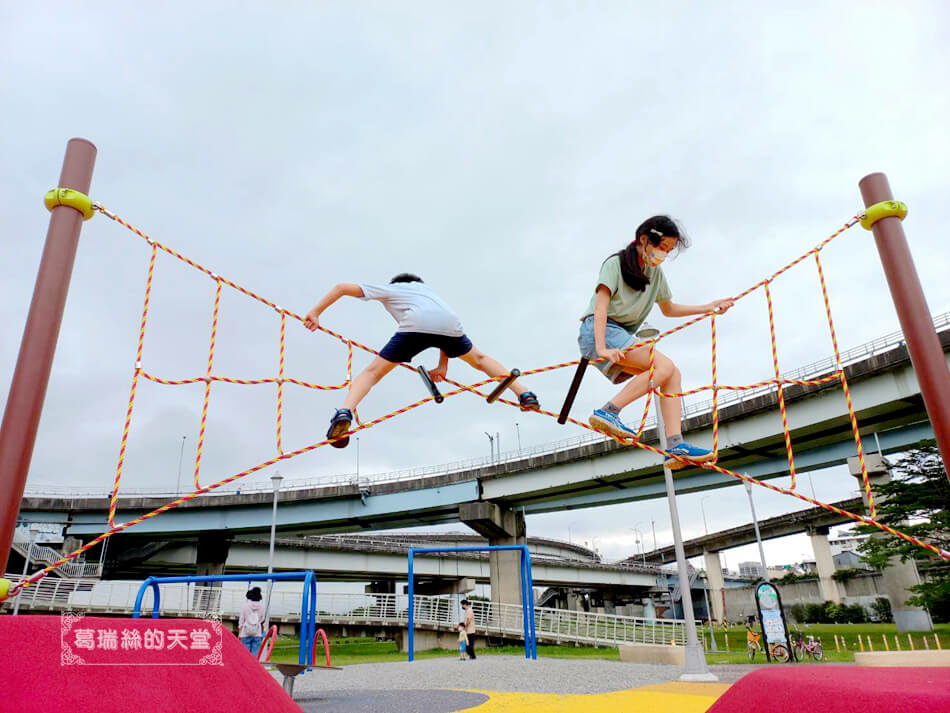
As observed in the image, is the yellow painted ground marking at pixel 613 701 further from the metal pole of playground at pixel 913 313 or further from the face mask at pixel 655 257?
the face mask at pixel 655 257

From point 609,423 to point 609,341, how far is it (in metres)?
0.65

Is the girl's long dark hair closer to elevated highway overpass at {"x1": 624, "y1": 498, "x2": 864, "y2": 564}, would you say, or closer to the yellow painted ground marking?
the yellow painted ground marking

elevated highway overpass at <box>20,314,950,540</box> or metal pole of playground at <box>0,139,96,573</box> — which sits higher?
elevated highway overpass at <box>20,314,950,540</box>

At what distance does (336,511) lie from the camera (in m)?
36.2

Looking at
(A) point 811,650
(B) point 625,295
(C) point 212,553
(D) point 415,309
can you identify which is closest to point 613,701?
(B) point 625,295

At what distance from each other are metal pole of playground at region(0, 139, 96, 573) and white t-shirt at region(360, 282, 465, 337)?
2228 mm

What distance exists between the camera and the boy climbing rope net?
5.10 metres

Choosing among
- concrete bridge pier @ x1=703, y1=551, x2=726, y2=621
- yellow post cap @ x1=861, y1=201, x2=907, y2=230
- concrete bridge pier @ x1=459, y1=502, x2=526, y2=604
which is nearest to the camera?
yellow post cap @ x1=861, y1=201, x2=907, y2=230

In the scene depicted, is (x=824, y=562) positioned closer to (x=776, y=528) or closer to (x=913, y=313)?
(x=776, y=528)

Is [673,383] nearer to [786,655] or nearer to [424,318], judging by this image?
[424,318]

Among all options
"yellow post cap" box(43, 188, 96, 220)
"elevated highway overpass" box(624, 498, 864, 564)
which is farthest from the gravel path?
"elevated highway overpass" box(624, 498, 864, 564)

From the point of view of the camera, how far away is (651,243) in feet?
16.1

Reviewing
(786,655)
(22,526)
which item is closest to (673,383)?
(786,655)

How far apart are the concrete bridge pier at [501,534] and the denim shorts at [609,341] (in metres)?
28.6
